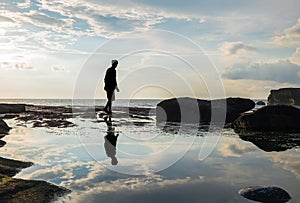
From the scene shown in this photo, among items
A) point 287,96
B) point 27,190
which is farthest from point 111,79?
point 287,96

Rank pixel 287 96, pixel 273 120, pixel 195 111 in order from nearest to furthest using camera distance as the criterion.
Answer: pixel 273 120, pixel 195 111, pixel 287 96

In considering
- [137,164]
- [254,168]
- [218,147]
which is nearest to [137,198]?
[137,164]

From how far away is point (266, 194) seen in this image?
826cm

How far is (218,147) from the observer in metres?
16.4

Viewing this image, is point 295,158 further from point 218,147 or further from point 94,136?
point 94,136

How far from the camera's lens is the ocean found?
332 inches

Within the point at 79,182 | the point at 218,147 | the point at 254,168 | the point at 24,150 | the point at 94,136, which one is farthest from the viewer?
the point at 94,136

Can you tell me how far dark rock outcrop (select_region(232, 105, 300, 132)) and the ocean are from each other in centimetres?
822

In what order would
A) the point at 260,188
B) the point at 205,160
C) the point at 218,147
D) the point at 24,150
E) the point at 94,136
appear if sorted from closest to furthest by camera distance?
the point at 260,188, the point at 205,160, the point at 24,150, the point at 218,147, the point at 94,136

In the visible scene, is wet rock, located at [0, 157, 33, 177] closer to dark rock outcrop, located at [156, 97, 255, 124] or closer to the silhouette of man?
the silhouette of man

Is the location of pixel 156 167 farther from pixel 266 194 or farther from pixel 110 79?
pixel 110 79

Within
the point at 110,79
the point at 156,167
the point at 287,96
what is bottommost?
the point at 156,167

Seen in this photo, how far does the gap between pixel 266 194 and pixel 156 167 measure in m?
4.11

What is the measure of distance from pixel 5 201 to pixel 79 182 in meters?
2.12
